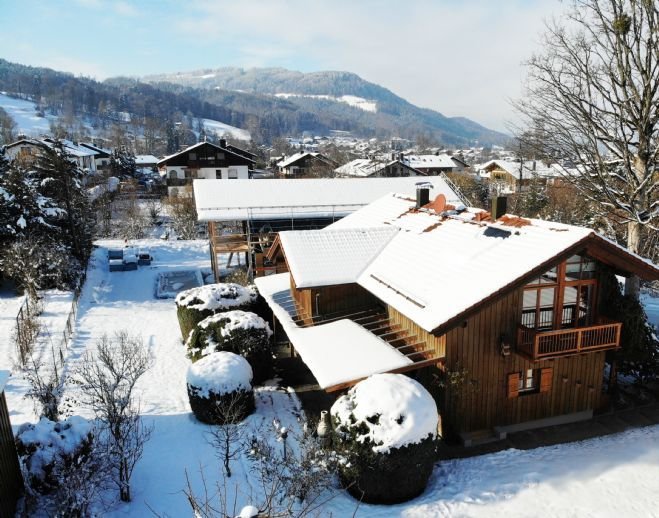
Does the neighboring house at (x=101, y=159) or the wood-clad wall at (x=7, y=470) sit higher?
the neighboring house at (x=101, y=159)

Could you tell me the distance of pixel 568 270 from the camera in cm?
1402

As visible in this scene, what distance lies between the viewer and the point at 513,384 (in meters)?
14.1

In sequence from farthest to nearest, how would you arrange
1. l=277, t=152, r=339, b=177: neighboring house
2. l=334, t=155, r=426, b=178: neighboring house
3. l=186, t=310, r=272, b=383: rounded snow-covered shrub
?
l=277, t=152, r=339, b=177: neighboring house, l=334, t=155, r=426, b=178: neighboring house, l=186, t=310, r=272, b=383: rounded snow-covered shrub

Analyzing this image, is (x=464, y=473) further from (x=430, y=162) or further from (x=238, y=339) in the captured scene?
(x=430, y=162)

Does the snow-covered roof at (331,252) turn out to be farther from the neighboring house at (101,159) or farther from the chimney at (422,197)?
the neighboring house at (101,159)

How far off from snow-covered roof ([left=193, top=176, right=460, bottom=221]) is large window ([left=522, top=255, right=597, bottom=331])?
61.0 feet

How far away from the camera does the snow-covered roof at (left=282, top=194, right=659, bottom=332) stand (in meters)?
12.8

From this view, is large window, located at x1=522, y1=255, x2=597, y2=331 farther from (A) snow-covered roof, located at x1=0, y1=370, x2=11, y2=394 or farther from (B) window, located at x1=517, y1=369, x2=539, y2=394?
(A) snow-covered roof, located at x1=0, y1=370, x2=11, y2=394

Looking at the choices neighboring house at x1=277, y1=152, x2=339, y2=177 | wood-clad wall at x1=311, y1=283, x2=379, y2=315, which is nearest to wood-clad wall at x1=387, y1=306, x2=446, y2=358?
wood-clad wall at x1=311, y1=283, x2=379, y2=315

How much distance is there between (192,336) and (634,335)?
14.7 m

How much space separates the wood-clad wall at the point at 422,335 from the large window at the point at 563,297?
268 cm

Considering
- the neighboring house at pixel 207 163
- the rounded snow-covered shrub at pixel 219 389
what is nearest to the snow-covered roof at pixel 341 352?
the rounded snow-covered shrub at pixel 219 389

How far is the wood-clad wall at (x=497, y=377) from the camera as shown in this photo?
44.6 feet

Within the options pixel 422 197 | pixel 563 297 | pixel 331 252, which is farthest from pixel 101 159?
pixel 563 297
